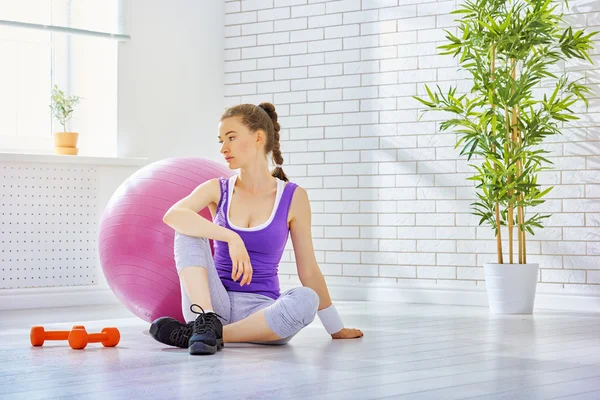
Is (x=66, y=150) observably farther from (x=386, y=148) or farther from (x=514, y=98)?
(x=514, y=98)

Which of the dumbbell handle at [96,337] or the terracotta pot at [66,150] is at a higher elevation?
the terracotta pot at [66,150]

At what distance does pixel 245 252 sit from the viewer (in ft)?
10.6

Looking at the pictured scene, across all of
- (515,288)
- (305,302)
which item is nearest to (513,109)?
(515,288)

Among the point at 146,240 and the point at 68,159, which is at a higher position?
the point at 68,159

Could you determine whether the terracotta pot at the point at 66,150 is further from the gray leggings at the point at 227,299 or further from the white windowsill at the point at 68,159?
the gray leggings at the point at 227,299

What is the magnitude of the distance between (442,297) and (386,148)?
3.21 ft

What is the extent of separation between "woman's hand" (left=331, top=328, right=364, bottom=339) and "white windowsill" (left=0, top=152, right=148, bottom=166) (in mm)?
2405

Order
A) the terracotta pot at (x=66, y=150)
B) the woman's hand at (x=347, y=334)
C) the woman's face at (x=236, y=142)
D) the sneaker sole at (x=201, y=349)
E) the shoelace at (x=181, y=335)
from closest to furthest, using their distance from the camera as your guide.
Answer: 1. the sneaker sole at (x=201, y=349)
2. the shoelace at (x=181, y=335)
3. the woman's face at (x=236, y=142)
4. the woman's hand at (x=347, y=334)
5. the terracotta pot at (x=66, y=150)

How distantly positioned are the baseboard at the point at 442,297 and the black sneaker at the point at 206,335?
8.37 feet

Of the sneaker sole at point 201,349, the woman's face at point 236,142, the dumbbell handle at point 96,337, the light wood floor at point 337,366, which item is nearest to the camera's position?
the light wood floor at point 337,366

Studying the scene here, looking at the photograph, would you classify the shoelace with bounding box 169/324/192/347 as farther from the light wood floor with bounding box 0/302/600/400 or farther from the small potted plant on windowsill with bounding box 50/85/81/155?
the small potted plant on windowsill with bounding box 50/85/81/155

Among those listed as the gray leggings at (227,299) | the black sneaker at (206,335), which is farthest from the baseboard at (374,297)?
the black sneaker at (206,335)

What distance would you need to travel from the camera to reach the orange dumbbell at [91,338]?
3352 millimetres

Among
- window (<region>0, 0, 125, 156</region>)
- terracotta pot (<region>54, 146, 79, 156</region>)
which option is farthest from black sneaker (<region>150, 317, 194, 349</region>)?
window (<region>0, 0, 125, 156</region>)
